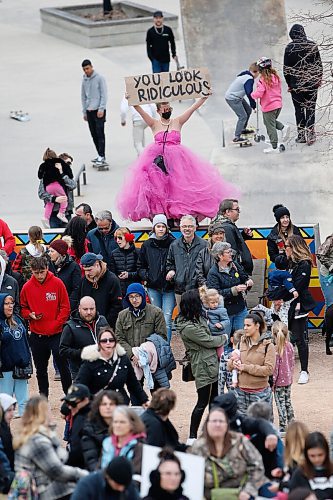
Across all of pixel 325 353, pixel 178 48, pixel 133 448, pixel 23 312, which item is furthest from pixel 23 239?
pixel 178 48

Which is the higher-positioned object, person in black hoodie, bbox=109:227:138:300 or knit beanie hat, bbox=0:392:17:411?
person in black hoodie, bbox=109:227:138:300

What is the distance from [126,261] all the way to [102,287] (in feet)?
4.29

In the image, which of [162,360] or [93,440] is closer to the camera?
[93,440]

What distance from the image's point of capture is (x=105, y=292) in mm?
14570

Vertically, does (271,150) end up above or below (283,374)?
above

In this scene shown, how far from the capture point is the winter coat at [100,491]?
383 inches

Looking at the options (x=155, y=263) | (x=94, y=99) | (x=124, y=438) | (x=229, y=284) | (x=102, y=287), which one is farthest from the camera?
(x=94, y=99)

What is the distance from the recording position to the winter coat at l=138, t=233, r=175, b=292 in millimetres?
15789

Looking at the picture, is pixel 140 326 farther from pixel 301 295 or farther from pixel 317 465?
pixel 317 465

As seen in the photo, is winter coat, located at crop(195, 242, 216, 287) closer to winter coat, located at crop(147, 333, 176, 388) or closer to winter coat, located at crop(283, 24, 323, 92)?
winter coat, located at crop(147, 333, 176, 388)

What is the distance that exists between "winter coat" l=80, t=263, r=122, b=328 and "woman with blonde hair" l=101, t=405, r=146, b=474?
3975 millimetres

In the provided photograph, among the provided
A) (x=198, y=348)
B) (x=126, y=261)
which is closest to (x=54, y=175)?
(x=126, y=261)

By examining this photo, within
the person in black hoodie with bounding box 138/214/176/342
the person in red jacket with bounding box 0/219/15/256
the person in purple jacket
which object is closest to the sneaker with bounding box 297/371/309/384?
the person in purple jacket

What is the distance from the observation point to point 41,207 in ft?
72.3
